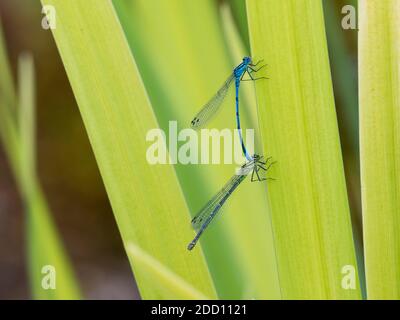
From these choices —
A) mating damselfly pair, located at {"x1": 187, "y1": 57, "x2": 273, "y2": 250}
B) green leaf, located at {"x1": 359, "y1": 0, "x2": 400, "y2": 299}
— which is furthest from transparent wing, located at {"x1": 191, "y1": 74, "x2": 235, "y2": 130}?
green leaf, located at {"x1": 359, "y1": 0, "x2": 400, "y2": 299}

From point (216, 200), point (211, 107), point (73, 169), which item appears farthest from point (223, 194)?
point (73, 169)

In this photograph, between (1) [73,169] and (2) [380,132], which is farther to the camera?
(1) [73,169]

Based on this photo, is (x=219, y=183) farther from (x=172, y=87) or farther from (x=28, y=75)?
(x=28, y=75)

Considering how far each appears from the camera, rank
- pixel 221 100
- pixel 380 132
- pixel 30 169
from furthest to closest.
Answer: pixel 30 169
pixel 221 100
pixel 380 132

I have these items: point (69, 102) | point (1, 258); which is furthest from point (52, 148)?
point (1, 258)

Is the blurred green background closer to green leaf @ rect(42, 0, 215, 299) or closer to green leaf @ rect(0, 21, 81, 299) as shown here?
green leaf @ rect(0, 21, 81, 299)

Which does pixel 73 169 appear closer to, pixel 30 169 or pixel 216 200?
pixel 30 169
